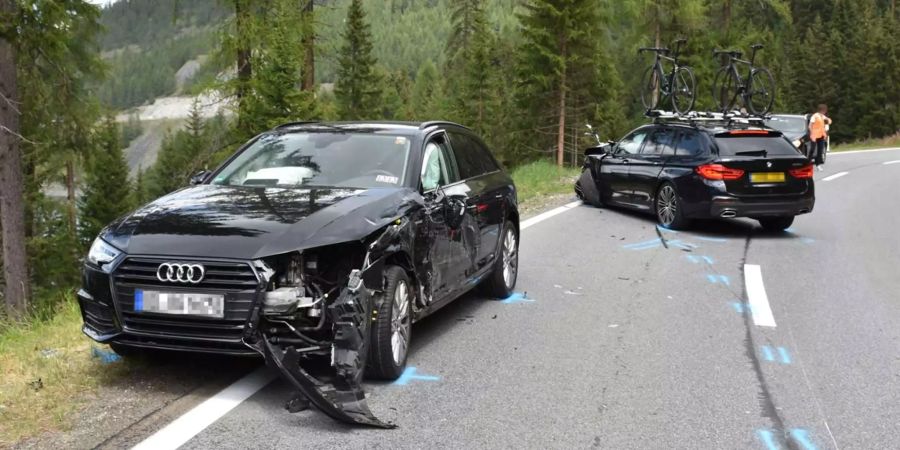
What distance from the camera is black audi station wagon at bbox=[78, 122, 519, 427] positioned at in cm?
449

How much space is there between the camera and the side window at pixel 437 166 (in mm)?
6200

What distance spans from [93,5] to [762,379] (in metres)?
16.9

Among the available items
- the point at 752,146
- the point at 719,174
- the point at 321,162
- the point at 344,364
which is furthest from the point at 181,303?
the point at 752,146

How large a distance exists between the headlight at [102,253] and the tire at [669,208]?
9.65 m

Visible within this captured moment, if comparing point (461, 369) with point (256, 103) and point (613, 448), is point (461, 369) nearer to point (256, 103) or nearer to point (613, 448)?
point (613, 448)

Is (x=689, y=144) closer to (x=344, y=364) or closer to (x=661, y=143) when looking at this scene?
(x=661, y=143)

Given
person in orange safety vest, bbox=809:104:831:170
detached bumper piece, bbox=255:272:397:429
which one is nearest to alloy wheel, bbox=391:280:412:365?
detached bumper piece, bbox=255:272:397:429

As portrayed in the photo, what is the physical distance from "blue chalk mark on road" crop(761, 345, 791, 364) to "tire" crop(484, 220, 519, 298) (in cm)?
251

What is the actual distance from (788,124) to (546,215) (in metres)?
15.0

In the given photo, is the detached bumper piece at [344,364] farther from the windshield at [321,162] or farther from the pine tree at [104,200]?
the pine tree at [104,200]

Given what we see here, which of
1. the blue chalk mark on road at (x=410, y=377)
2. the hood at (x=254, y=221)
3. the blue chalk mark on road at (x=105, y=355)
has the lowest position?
the blue chalk mark on road at (x=410, y=377)

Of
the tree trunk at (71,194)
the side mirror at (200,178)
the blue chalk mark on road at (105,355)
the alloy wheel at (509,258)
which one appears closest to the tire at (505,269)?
the alloy wheel at (509,258)

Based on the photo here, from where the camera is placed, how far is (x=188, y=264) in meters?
4.50

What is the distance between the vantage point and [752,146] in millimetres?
12422
